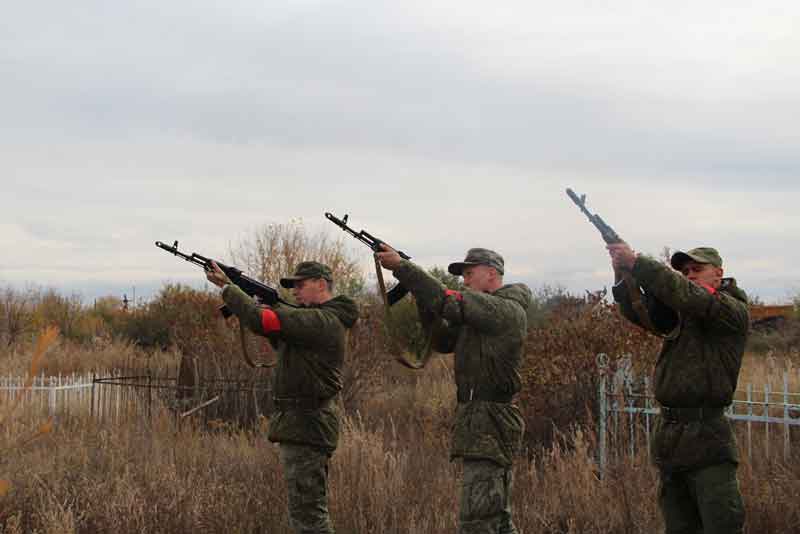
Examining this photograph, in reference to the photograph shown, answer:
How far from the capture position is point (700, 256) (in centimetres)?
458

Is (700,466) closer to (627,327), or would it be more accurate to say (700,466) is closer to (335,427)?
(335,427)

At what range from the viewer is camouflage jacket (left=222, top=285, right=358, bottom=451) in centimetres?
546

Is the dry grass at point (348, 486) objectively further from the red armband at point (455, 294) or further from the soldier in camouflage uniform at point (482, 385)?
the red armband at point (455, 294)

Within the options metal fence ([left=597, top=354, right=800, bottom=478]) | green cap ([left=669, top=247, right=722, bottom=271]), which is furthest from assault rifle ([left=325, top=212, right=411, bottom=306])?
metal fence ([left=597, top=354, right=800, bottom=478])

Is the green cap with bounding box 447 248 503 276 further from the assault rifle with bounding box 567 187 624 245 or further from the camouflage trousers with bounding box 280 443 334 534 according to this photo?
the camouflage trousers with bounding box 280 443 334 534

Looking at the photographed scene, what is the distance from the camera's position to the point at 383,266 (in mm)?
5008

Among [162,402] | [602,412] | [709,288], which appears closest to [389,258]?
[709,288]

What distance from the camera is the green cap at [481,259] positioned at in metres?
5.21

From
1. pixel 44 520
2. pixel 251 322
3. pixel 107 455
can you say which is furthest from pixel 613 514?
pixel 107 455

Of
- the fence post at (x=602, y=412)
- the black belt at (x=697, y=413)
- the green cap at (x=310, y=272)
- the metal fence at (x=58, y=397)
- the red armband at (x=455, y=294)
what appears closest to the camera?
the black belt at (x=697, y=413)

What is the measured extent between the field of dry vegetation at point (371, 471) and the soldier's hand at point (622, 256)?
2.32m

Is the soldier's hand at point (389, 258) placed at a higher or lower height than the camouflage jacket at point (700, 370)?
higher

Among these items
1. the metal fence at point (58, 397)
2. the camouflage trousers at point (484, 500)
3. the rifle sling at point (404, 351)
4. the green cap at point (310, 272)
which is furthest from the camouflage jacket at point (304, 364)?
the metal fence at point (58, 397)

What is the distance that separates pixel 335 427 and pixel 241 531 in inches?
43.7
